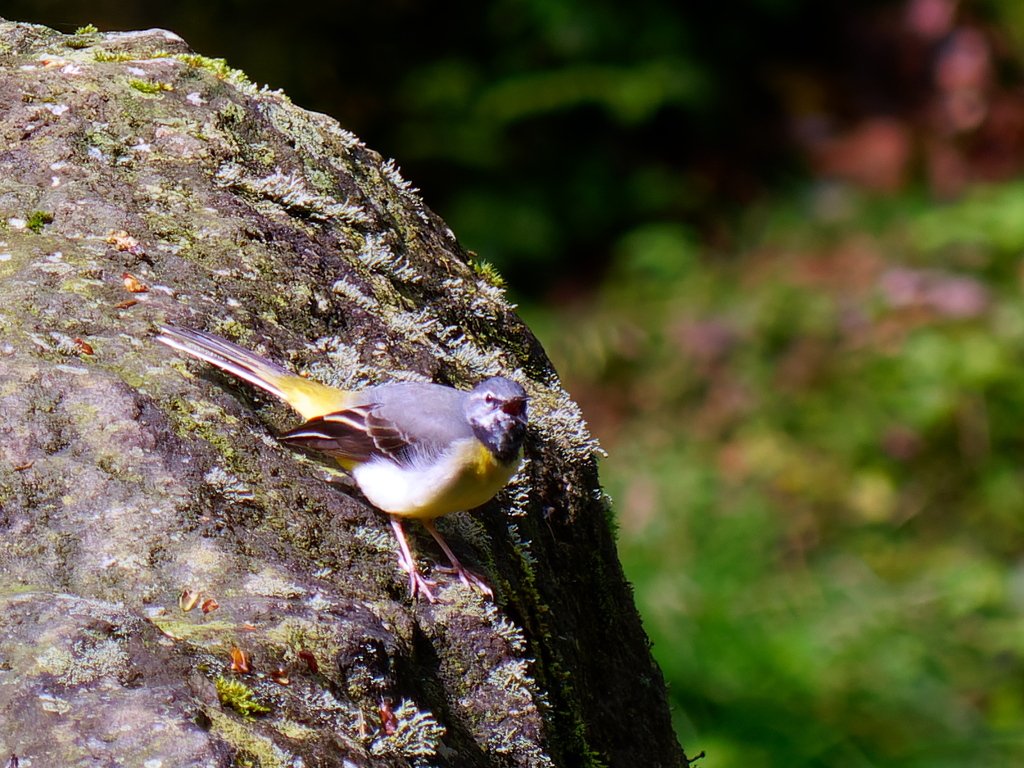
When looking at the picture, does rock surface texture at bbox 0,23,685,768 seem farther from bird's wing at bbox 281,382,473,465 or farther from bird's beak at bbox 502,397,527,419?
bird's beak at bbox 502,397,527,419

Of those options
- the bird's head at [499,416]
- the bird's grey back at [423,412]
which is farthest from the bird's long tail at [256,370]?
the bird's head at [499,416]

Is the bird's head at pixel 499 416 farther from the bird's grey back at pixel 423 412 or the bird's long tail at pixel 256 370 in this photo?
the bird's long tail at pixel 256 370

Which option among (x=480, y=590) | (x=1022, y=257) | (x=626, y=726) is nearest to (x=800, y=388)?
(x=1022, y=257)

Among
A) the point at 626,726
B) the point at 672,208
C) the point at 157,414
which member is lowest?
the point at 626,726

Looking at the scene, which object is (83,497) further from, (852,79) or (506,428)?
(852,79)

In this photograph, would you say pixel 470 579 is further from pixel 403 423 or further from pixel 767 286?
pixel 767 286
